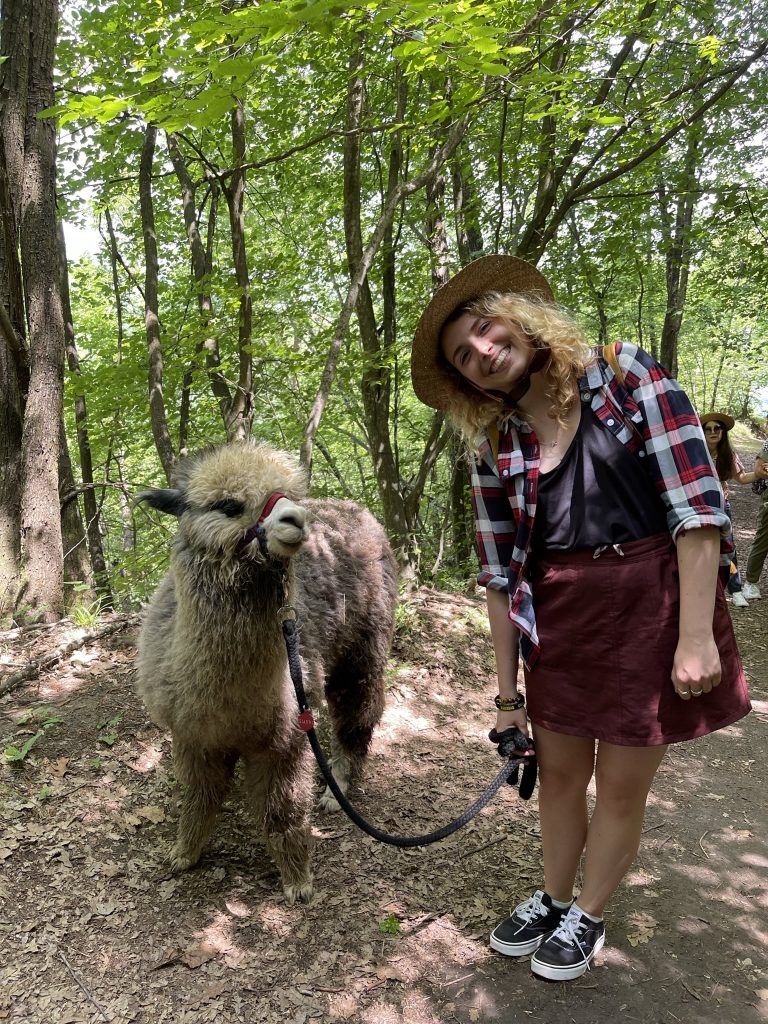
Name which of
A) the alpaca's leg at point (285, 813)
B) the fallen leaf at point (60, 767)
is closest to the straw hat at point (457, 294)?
the alpaca's leg at point (285, 813)

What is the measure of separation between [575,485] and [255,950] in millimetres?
2243

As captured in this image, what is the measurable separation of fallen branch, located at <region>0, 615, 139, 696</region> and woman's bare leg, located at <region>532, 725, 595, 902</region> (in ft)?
10.2

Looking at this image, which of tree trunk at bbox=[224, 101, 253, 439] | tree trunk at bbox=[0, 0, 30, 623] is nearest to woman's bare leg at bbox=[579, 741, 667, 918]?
tree trunk at bbox=[224, 101, 253, 439]

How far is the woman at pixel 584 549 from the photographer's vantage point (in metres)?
1.87

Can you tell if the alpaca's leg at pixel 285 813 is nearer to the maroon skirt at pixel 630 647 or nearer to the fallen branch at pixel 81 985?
the fallen branch at pixel 81 985

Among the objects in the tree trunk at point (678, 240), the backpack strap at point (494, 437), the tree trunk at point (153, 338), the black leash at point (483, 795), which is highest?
the tree trunk at point (678, 240)

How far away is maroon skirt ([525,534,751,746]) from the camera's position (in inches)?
76.5

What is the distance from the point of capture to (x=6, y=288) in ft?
16.0

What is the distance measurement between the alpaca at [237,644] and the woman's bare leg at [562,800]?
1.09 meters

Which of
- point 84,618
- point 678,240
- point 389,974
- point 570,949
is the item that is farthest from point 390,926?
point 678,240

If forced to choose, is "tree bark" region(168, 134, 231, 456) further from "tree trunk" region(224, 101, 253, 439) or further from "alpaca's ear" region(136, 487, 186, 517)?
"alpaca's ear" region(136, 487, 186, 517)

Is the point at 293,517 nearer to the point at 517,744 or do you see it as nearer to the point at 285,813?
the point at 517,744

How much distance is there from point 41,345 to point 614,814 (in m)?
4.81

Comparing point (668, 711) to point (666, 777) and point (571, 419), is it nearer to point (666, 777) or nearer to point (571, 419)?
point (571, 419)
